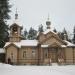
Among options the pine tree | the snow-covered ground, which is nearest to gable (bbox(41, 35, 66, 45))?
the pine tree

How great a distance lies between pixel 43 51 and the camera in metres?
44.1

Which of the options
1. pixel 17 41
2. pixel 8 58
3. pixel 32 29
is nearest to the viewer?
pixel 8 58

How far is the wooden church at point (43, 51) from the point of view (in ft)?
144

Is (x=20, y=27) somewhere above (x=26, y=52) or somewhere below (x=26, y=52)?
above

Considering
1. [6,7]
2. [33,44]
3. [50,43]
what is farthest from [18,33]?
[6,7]

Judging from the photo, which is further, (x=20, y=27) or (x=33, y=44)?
(x=20, y=27)

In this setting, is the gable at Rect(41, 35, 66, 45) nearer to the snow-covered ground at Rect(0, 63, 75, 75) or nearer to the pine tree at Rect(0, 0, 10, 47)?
the pine tree at Rect(0, 0, 10, 47)

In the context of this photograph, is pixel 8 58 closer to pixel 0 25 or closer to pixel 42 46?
pixel 42 46

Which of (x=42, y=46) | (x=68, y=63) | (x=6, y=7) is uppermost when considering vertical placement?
(x=6, y=7)

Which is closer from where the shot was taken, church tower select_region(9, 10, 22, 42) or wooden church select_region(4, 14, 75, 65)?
wooden church select_region(4, 14, 75, 65)

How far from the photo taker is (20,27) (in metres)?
49.5

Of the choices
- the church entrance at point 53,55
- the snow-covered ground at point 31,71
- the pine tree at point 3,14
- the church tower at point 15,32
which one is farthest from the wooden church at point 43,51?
the snow-covered ground at point 31,71

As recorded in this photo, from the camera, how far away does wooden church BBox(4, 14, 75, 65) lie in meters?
43.9

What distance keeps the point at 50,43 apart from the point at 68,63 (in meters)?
4.89
